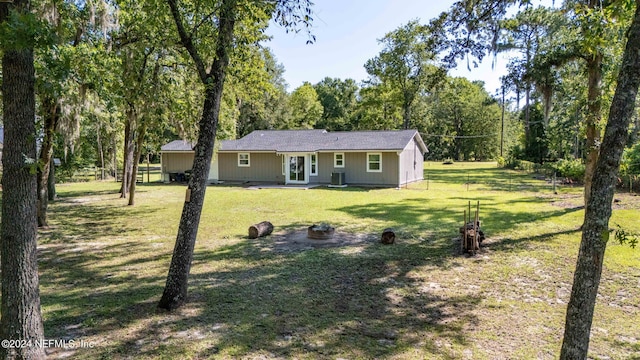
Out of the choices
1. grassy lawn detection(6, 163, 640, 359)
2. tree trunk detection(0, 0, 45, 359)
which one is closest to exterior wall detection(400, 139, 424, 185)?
grassy lawn detection(6, 163, 640, 359)

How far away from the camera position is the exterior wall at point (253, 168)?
24067mm

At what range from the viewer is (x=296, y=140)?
24.5 meters

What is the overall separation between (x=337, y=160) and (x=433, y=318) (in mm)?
17864

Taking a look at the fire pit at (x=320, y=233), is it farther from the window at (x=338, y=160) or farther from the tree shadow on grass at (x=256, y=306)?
the window at (x=338, y=160)

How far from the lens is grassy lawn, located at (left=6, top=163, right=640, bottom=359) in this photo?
4156mm

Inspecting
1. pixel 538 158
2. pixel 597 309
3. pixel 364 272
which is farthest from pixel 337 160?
pixel 538 158

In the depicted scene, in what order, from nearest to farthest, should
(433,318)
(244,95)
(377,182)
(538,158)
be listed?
(433,318) < (244,95) < (377,182) < (538,158)

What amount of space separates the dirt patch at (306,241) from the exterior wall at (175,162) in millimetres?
18429

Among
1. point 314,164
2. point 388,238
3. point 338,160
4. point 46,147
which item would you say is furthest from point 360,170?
point 46,147

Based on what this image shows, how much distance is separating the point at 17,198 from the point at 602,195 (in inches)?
183

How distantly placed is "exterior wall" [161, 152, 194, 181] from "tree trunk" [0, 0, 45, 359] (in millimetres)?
23440

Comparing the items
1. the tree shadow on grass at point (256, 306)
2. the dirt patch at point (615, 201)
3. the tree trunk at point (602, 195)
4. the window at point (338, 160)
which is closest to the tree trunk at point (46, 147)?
the tree shadow on grass at point (256, 306)

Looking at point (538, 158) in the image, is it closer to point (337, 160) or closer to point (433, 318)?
point (337, 160)

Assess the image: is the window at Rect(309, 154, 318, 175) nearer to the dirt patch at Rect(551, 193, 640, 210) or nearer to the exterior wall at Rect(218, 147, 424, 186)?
the exterior wall at Rect(218, 147, 424, 186)
